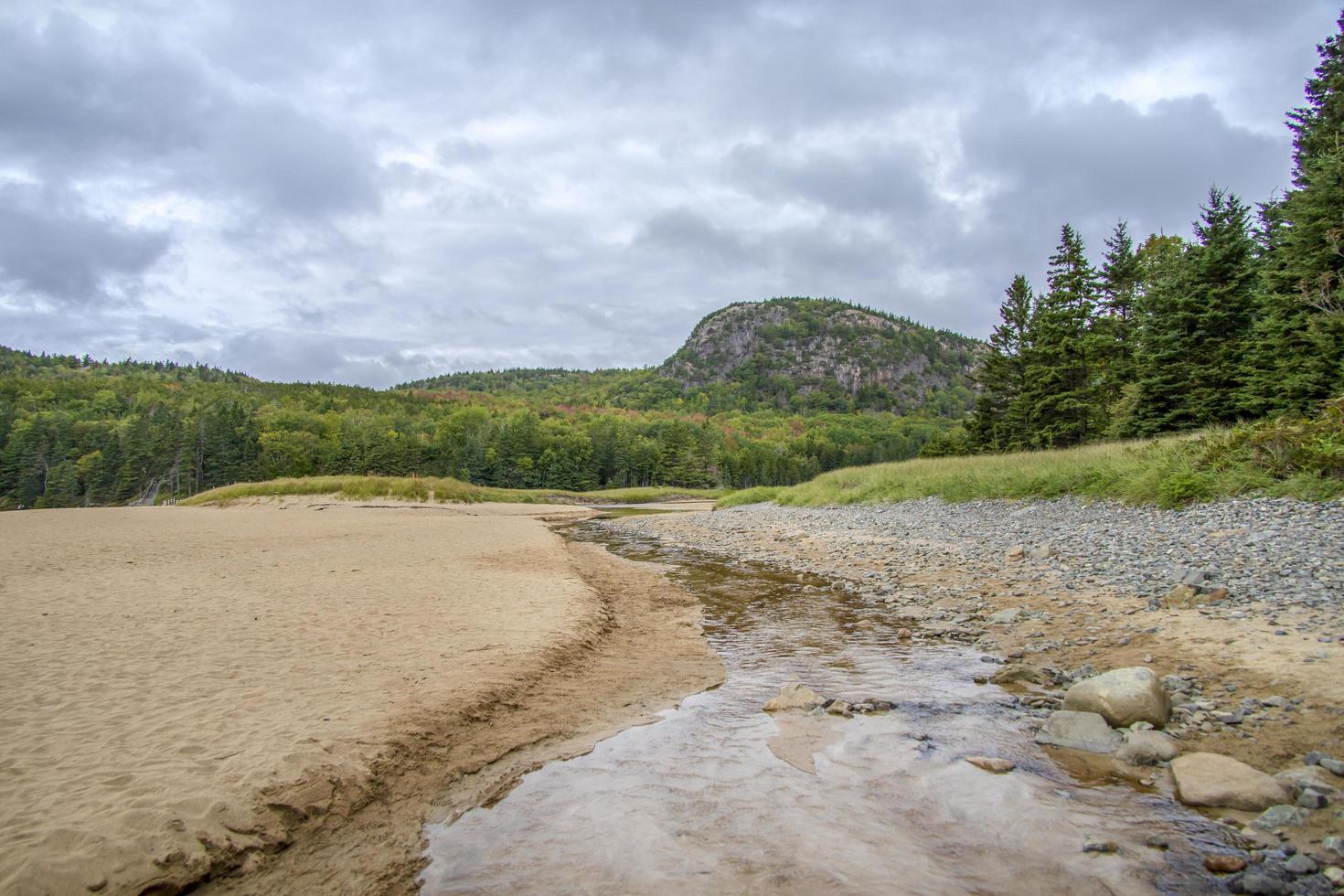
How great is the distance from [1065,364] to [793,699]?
34.8 meters

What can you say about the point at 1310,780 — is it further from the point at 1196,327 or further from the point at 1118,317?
the point at 1118,317

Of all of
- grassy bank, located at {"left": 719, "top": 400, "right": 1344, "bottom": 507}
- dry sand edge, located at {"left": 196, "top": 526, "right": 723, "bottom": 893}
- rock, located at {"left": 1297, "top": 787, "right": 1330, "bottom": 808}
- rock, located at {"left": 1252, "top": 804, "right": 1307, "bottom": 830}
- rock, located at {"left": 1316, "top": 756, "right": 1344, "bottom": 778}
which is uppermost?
grassy bank, located at {"left": 719, "top": 400, "right": 1344, "bottom": 507}

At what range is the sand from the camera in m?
3.66

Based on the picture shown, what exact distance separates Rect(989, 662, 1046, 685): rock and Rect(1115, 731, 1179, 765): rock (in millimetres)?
1760

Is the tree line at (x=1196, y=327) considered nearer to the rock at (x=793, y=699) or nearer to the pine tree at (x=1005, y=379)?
the pine tree at (x=1005, y=379)

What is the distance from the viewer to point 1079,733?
5219 mm

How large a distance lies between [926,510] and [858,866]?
20.3 metres

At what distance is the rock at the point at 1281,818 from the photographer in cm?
369

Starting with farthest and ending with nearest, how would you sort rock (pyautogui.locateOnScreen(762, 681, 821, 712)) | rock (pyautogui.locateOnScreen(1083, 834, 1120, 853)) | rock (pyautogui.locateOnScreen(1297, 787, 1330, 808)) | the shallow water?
rock (pyautogui.locateOnScreen(762, 681, 821, 712)) → rock (pyautogui.locateOnScreen(1297, 787, 1330, 808)) → rock (pyautogui.locateOnScreen(1083, 834, 1120, 853)) → the shallow water

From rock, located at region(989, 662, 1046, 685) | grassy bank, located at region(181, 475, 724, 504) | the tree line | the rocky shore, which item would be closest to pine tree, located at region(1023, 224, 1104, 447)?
the tree line

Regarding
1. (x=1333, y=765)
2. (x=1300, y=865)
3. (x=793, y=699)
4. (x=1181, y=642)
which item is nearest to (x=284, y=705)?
(x=793, y=699)

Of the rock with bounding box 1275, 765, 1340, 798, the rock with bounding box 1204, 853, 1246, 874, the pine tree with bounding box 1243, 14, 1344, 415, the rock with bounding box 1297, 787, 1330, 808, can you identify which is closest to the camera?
the rock with bounding box 1204, 853, 1246, 874

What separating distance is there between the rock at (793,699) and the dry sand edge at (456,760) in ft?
3.47

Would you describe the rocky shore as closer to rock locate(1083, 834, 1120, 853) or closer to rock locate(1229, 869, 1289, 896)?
rock locate(1229, 869, 1289, 896)
